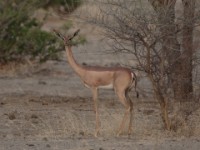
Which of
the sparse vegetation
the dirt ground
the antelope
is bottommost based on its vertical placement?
the dirt ground

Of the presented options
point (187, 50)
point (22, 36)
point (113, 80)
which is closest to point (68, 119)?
point (113, 80)

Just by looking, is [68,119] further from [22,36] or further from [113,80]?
[22,36]

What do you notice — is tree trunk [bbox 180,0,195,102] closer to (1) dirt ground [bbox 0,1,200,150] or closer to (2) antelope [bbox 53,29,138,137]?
(1) dirt ground [bbox 0,1,200,150]

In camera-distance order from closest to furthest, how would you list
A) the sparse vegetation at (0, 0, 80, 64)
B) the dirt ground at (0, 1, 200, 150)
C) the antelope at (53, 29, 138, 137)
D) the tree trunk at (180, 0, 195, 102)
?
the dirt ground at (0, 1, 200, 150) < the antelope at (53, 29, 138, 137) < the tree trunk at (180, 0, 195, 102) < the sparse vegetation at (0, 0, 80, 64)

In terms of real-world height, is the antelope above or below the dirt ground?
above

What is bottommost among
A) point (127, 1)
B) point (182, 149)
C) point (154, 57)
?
point (182, 149)

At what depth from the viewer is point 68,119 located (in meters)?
15.0

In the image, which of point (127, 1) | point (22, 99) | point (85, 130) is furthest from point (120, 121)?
point (22, 99)

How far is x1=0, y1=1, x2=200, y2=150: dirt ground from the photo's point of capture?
12.1 m

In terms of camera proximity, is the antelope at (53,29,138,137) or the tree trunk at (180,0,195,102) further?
the tree trunk at (180,0,195,102)

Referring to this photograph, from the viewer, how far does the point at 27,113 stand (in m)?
16.3

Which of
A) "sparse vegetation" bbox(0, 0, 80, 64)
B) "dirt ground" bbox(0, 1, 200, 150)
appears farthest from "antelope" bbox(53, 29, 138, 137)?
"sparse vegetation" bbox(0, 0, 80, 64)

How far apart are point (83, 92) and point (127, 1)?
738cm

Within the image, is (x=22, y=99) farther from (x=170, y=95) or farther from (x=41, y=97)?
(x=170, y=95)
